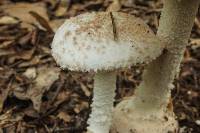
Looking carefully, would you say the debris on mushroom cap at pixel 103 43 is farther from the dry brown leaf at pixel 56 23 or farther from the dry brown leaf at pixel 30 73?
the dry brown leaf at pixel 56 23

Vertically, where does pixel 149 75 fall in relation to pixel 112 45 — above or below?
below

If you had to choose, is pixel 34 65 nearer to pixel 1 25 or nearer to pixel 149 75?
pixel 1 25

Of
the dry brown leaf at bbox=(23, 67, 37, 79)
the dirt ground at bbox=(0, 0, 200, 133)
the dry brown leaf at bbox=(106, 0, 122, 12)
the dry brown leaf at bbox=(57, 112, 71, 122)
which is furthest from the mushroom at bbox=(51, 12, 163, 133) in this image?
the dry brown leaf at bbox=(106, 0, 122, 12)

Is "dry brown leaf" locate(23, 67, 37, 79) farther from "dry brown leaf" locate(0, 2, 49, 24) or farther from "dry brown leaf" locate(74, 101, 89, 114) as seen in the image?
"dry brown leaf" locate(0, 2, 49, 24)

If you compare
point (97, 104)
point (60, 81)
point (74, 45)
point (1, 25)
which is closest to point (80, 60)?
point (74, 45)

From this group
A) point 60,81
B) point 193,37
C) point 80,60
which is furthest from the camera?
Result: point 193,37

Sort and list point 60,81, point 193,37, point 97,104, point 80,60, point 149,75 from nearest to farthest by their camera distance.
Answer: point 80,60 < point 97,104 < point 149,75 < point 60,81 < point 193,37
